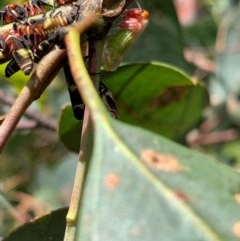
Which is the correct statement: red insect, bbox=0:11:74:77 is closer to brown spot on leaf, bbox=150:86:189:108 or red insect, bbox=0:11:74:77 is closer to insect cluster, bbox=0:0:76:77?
insect cluster, bbox=0:0:76:77

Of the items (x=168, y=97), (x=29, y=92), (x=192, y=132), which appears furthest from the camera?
(x=192, y=132)

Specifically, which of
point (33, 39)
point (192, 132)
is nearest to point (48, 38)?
point (33, 39)

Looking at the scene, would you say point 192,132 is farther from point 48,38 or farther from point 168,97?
point 48,38

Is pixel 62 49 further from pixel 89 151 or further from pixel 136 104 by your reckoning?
pixel 136 104

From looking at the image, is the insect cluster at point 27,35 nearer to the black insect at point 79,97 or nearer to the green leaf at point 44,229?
the black insect at point 79,97

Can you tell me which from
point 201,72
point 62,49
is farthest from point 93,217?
point 201,72

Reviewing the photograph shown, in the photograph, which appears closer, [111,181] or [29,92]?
[111,181]

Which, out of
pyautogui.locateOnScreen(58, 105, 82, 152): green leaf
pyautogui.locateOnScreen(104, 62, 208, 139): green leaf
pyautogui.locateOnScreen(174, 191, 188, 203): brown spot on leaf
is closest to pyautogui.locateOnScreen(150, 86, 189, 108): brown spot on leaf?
pyautogui.locateOnScreen(104, 62, 208, 139): green leaf
